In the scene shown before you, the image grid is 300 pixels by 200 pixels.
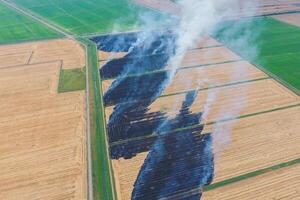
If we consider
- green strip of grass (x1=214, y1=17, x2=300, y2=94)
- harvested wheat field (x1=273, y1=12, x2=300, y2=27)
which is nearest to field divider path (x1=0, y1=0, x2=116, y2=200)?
green strip of grass (x1=214, y1=17, x2=300, y2=94)

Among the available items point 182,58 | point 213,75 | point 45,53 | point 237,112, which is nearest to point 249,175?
point 237,112

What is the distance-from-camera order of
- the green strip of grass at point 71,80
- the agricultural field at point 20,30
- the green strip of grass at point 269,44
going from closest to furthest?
the green strip of grass at point 71,80 → the green strip of grass at point 269,44 → the agricultural field at point 20,30

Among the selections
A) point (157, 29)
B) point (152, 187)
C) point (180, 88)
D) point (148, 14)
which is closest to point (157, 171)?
point (152, 187)

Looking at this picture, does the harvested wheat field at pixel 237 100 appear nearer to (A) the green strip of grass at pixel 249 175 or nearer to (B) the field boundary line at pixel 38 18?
(A) the green strip of grass at pixel 249 175

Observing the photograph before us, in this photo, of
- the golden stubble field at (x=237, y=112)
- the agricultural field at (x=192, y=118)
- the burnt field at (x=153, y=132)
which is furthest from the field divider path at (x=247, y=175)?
the burnt field at (x=153, y=132)

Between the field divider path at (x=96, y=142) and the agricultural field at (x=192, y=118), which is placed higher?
the agricultural field at (x=192, y=118)

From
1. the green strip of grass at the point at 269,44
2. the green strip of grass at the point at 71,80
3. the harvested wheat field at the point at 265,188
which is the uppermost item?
the harvested wheat field at the point at 265,188

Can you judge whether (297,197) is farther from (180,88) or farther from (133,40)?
(133,40)
